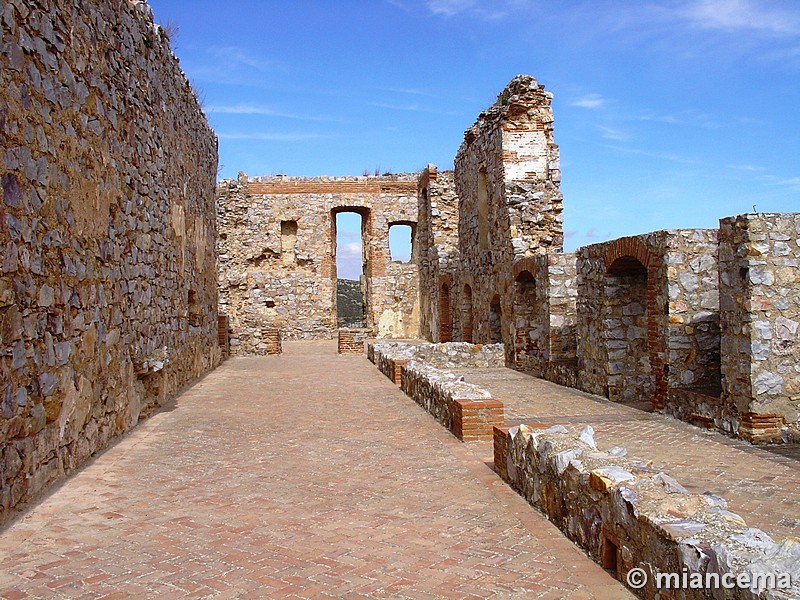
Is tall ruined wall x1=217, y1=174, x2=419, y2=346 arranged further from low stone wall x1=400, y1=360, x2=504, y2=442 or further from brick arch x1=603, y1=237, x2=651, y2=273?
low stone wall x1=400, y1=360, x2=504, y2=442

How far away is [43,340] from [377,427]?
3.99 meters

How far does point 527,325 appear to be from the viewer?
15367mm

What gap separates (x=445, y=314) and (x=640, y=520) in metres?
19.5

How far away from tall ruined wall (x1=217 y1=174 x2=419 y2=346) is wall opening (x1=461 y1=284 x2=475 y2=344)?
8.88 meters

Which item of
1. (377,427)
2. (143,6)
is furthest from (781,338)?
(143,6)

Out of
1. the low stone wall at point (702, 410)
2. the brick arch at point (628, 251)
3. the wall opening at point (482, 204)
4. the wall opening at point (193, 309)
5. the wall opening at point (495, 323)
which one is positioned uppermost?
the wall opening at point (482, 204)

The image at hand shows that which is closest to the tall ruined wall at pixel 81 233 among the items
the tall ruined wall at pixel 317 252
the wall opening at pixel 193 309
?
the wall opening at pixel 193 309

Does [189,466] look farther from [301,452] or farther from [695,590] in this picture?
[695,590]

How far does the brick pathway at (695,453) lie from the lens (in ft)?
16.7

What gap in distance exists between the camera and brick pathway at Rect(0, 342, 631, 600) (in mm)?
3773

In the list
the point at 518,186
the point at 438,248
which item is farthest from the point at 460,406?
the point at 438,248

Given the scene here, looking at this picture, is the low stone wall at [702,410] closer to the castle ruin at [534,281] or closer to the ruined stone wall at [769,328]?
the castle ruin at [534,281]

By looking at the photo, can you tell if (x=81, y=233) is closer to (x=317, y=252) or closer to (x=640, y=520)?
(x=640, y=520)

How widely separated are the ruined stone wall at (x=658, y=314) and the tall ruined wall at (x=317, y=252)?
18.4 metres
